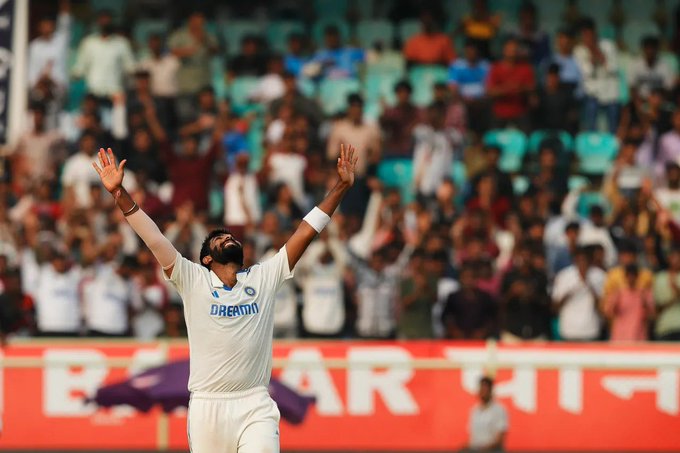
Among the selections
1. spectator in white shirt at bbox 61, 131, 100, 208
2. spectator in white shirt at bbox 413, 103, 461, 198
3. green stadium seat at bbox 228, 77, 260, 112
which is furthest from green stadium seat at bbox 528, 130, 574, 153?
spectator in white shirt at bbox 61, 131, 100, 208

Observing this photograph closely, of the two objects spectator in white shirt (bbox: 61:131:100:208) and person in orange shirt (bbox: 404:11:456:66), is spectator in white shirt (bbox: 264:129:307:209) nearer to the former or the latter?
spectator in white shirt (bbox: 61:131:100:208)

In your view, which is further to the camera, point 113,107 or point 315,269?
point 113,107

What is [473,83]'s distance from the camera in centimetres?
1947

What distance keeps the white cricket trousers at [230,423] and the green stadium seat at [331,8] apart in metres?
14.0

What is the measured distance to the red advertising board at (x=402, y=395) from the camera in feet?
50.9

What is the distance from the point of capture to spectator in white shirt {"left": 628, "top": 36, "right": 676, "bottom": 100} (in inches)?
776

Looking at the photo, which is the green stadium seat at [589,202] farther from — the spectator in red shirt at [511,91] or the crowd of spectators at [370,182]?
the spectator in red shirt at [511,91]

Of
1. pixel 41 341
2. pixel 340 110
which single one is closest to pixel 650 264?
pixel 340 110

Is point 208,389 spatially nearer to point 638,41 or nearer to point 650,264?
point 650,264

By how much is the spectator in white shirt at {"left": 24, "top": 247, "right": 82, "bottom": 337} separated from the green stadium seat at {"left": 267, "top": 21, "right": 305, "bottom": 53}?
5.76m

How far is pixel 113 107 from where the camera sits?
19.5m

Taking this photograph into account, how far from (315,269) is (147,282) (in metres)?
1.79

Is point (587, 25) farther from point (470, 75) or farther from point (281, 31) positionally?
point (281, 31)

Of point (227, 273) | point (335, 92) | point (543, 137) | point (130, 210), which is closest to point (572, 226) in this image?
point (543, 137)
